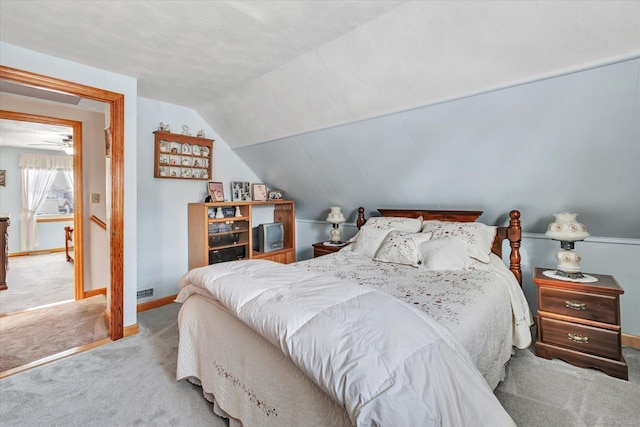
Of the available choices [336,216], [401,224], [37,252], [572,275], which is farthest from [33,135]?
[572,275]

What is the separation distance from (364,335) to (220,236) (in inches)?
114

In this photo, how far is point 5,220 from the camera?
12.3ft

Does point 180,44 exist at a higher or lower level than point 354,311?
higher

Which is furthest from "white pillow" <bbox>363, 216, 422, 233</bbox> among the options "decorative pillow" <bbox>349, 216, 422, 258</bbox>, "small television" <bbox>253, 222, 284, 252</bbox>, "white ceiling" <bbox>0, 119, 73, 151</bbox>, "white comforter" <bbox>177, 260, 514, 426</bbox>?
"white ceiling" <bbox>0, 119, 73, 151</bbox>

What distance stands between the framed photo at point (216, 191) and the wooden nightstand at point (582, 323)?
3.28 meters

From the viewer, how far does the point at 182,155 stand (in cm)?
340

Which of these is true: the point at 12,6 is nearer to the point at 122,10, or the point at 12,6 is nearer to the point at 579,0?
the point at 122,10

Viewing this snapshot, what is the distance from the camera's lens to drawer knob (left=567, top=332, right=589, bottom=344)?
1972 millimetres

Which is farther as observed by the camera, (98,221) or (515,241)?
(98,221)

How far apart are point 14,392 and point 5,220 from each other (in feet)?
10.1

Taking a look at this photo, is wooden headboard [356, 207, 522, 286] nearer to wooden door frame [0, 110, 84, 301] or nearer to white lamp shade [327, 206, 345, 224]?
white lamp shade [327, 206, 345, 224]

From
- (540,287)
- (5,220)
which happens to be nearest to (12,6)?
(5,220)

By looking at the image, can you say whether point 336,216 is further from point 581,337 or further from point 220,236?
point 581,337

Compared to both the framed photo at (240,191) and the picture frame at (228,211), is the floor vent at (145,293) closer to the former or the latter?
the picture frame at (228,211)
